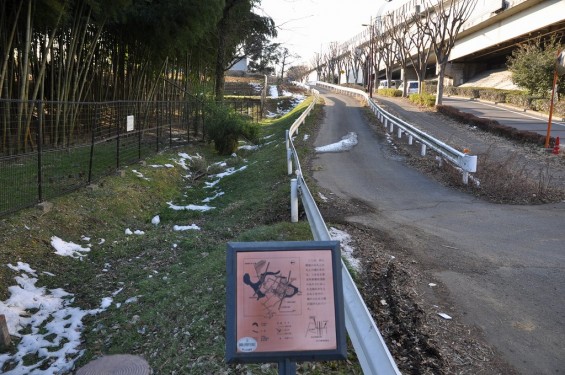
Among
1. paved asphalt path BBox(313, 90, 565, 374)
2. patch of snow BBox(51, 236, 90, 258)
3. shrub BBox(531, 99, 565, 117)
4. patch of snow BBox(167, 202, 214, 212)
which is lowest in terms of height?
patch of snow BBox(51, 236, 90, 258)

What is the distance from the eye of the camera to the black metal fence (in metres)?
9.30

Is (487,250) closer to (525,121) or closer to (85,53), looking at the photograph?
(85,53)

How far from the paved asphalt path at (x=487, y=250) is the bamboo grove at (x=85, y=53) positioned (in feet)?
20.2

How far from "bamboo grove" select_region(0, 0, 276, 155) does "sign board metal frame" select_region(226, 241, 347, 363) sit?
20.7 feet

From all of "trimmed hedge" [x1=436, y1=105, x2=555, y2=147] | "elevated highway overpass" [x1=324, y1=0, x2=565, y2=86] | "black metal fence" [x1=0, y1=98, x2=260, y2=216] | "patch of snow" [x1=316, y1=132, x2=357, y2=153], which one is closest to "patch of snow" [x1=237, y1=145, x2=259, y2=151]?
"black metal fence" [x1=0, y1=98, x2=260, y2=216]

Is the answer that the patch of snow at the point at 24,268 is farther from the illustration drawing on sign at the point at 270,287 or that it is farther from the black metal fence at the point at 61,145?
the illustration drawing on sign at the point at 270,287

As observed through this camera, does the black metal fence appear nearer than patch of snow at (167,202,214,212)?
Yes

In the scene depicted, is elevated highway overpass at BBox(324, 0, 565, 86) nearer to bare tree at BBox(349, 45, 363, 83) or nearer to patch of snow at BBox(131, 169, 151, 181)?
bare tree at BBox(349, 45, 363, 83)

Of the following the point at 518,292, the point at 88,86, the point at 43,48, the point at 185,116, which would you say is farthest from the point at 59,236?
the point at 185,116

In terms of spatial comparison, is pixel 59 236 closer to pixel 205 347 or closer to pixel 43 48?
pixel 205 347

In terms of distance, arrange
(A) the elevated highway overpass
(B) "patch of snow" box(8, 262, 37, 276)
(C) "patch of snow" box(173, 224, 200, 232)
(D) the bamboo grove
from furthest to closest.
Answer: (A) the elevated highway overpass → (D) the bamboo grove → (C) "patch of snow" box(173, 224, 200, 232) → (B) "patch of snow" box(8, 262, 37, 276)

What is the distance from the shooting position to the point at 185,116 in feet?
68.9

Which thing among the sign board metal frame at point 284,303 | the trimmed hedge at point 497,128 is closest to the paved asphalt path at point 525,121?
the trimmed hedge at point 497,128

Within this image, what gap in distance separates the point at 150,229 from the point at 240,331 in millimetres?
7113
